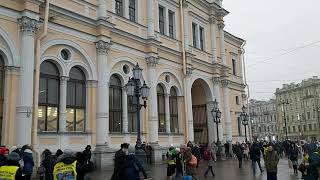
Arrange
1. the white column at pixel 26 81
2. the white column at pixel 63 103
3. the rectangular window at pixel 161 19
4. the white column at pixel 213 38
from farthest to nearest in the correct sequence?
the white column at pixel 213 38, the rectangular window at pixel 161 19, the white column at pixel 63 103, the white column at pixel 26 81

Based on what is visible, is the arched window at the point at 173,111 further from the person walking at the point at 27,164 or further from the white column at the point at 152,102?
the person walking at the point at 27,164

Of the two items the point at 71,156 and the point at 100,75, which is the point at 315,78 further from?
the point at 71,156

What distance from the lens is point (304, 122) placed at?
300 feet

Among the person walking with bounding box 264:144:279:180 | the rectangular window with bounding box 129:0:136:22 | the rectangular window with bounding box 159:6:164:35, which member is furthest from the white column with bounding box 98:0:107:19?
the person walking with bounding box 264:144:279:180

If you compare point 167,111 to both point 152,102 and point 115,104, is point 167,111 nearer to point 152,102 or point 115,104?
point 152,102

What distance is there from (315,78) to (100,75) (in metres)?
79.4

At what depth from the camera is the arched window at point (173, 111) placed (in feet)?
93.3

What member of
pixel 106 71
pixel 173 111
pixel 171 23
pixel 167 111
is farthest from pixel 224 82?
pixel 106 71

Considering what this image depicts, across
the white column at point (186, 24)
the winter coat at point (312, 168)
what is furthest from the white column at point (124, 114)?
the winter coat at point (312, 168)

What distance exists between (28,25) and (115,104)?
772cm

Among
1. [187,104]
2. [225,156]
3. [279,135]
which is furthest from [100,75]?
[279,135]

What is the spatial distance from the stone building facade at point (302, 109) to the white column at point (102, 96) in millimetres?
68837

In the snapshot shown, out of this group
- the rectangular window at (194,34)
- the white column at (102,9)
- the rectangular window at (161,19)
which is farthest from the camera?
the rectangular window at (194,34)

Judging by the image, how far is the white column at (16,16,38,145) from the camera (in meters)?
16.5
